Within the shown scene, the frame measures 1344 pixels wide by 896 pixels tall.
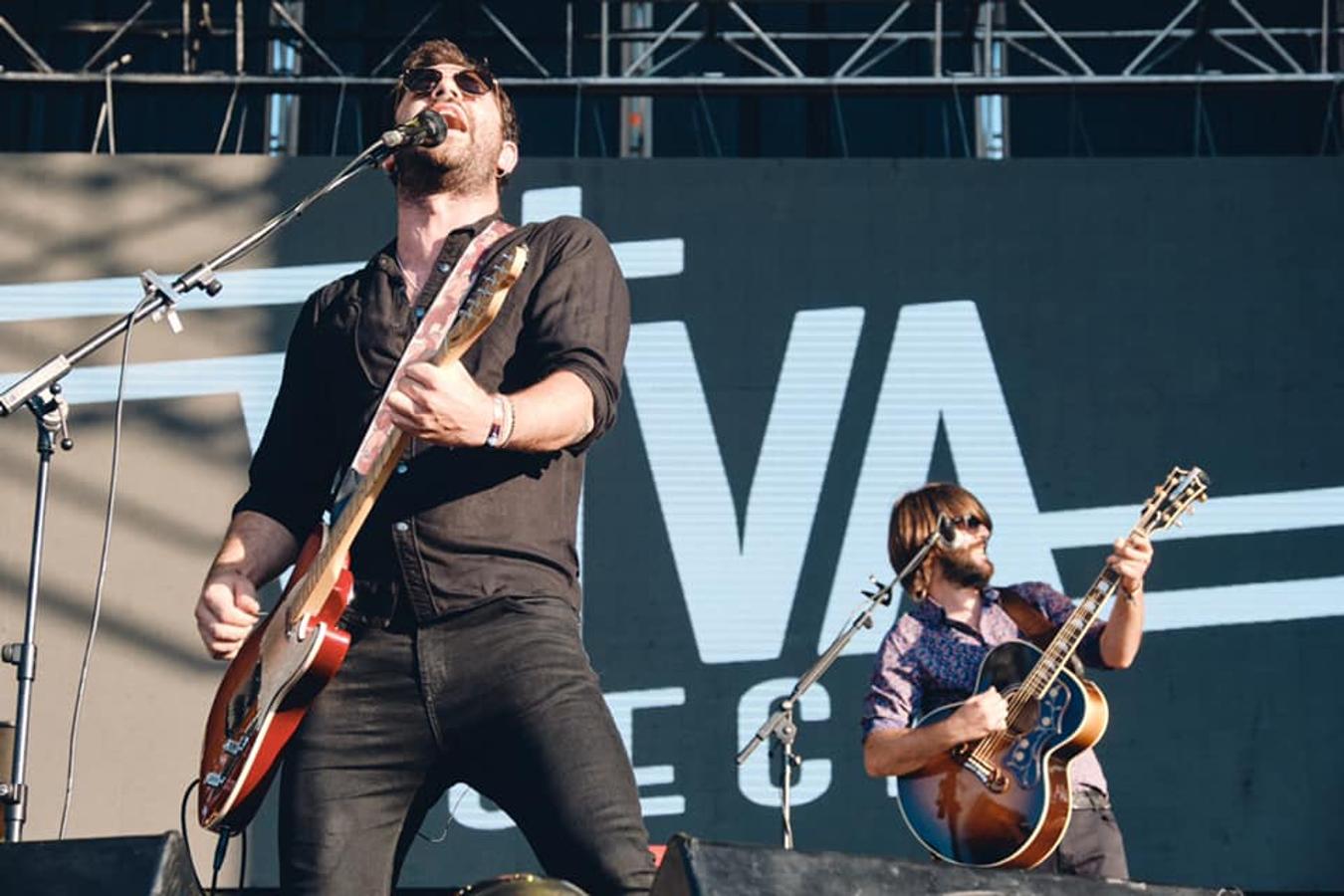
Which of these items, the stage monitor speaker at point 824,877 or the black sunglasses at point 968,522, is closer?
the stage monitor speaker at point 824,877

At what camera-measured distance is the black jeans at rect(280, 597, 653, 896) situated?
2.43 m

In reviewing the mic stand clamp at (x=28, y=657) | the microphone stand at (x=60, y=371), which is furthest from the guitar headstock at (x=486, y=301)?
the mic stand clamp at (x=28, y=657)

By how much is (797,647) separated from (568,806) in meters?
4.35

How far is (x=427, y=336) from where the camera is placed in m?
2.66

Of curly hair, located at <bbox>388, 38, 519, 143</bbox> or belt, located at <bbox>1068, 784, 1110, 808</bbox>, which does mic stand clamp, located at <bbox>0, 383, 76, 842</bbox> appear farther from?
belt, located at <bbox>1068, 784, 1110, 808</bbox>

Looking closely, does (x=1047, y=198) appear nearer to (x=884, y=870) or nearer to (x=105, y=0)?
(x=105, y=0)

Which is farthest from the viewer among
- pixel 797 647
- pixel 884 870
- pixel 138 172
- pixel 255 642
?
pixel 138 172

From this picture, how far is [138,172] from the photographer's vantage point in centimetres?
720

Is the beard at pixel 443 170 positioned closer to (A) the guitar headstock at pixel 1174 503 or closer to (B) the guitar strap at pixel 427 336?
(B) the guitar strap at pixel 427 336

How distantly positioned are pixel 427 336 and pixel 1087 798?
2.46 meters

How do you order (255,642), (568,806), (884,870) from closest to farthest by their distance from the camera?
1. (884,870)
2. (568,806)
3. (255,642)

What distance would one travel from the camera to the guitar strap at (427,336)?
8.55 feet

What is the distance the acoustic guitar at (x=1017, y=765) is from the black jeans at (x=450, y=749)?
218 cm

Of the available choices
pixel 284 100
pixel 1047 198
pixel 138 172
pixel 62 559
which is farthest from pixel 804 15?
pixel 62 559
